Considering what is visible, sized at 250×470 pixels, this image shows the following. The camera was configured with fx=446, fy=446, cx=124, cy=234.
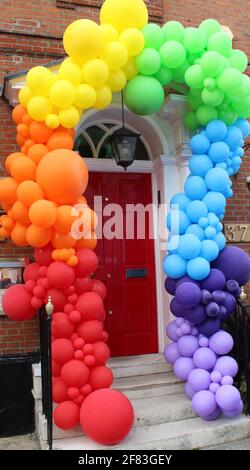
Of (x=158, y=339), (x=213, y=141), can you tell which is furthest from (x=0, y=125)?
(x=158, y=339)

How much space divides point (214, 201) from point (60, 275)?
163 cm

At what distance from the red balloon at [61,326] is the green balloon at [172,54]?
247 centimetres

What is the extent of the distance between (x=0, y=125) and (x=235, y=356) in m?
3.54

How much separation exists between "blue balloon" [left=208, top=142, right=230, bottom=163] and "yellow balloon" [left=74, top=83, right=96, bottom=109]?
4.17 feet

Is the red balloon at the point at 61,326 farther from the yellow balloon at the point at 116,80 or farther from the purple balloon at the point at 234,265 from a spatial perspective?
the yellow balloon at the point at 116,80

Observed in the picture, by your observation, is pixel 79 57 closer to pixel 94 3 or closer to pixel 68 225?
pixel 68 225

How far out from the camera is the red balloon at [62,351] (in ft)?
12.2

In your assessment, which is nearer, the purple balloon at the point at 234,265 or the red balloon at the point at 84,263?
the red balloon at the point at 84,263

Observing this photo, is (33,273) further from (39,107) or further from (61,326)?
(39,107)

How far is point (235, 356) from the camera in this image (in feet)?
15.2

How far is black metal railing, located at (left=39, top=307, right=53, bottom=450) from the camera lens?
366 cm

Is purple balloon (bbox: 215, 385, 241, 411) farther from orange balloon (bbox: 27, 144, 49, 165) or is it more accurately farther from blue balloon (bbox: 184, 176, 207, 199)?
orange balloon (bbox: 27, 144, 49, 165)

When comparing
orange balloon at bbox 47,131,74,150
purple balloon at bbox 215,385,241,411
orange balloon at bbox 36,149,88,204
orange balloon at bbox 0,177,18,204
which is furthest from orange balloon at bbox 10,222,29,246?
purple balloon at bbox 215,385,241,411

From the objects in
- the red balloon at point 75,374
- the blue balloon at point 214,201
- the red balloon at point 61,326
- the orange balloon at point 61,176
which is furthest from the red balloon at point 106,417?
the blue balloon at point 214,201
